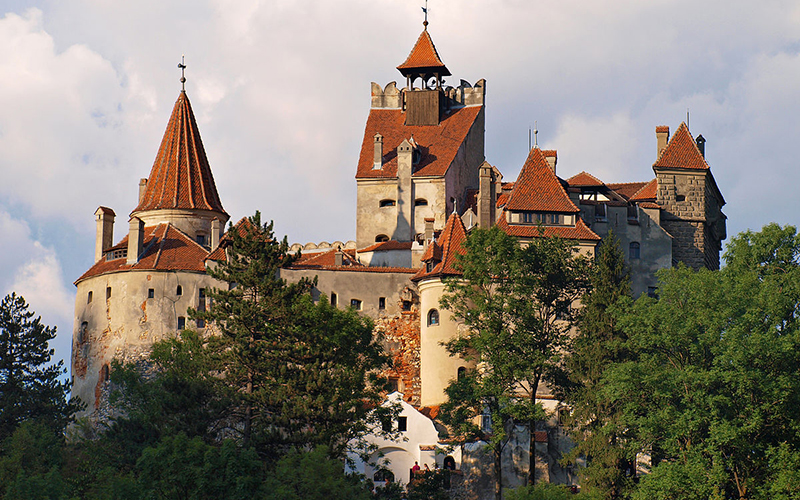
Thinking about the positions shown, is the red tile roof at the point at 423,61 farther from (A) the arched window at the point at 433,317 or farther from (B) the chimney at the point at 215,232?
(A) the arched window at the point at 433,317

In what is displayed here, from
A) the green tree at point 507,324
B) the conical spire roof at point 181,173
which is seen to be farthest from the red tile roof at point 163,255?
the green tree at point 507,324

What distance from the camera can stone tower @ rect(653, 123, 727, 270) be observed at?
7469 cm

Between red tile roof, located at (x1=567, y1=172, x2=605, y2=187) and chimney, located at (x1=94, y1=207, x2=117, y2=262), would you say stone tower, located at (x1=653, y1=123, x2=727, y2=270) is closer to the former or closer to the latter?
red tile roof, located at (x1=567, y1=172, x2=605, y2=187)

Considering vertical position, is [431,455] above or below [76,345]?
below

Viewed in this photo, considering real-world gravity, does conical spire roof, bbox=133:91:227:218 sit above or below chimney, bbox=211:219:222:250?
above

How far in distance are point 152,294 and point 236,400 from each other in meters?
17.1

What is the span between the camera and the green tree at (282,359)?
55375 mm

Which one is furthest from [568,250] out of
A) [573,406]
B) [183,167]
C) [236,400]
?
[183,167]

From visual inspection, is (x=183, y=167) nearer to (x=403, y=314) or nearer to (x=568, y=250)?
(x=403, y=314)

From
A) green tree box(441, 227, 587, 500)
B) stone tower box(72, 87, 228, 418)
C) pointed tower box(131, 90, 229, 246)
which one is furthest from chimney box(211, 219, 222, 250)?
green tree box(441, 227, 587, 500)

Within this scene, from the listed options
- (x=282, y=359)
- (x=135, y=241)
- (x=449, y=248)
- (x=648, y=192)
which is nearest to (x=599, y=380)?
(x=282, y=359)

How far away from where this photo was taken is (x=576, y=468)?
6069cm

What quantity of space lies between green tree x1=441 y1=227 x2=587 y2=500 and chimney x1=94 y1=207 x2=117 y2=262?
20.8 m

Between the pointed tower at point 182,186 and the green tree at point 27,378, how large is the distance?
12.4 m
